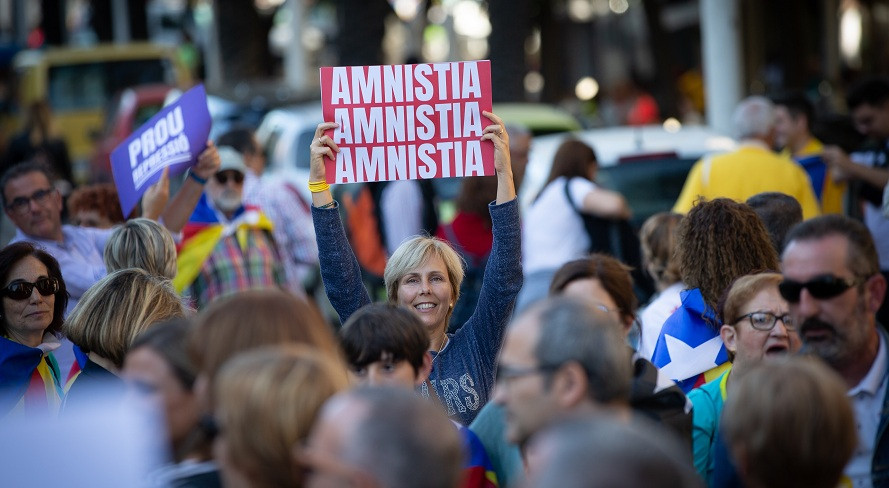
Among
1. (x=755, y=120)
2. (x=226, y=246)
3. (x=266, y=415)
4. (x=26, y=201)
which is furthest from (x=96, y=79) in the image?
(x=266, y=415)

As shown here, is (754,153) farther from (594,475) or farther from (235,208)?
(594,475)

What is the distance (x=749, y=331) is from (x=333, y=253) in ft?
5.45

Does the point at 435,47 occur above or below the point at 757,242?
above

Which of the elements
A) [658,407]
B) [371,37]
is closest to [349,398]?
[658,407]

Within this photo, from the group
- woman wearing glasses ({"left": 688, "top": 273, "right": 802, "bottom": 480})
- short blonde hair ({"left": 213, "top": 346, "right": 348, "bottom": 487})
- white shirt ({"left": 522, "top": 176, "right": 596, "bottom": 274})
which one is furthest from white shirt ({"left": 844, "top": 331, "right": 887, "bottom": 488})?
white shirt ({"left": 522, "top": 176, "right": 596, "bottom": 274})

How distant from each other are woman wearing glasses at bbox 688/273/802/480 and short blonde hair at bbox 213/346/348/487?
1701mm

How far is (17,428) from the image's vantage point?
125 inches

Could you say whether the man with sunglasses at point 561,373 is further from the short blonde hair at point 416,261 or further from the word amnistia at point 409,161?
the word amnistia at point 409,161

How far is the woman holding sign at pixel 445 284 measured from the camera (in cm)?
515

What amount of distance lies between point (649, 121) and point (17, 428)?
18.7 m

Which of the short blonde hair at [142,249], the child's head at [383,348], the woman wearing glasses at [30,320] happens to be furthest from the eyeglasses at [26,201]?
the child's head at [383,348]

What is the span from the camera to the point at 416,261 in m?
5.39

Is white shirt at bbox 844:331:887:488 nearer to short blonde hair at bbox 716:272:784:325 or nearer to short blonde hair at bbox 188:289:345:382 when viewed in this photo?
short blonde hair at bbox 716:272:784:325

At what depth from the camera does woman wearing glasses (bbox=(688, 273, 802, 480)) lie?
4.49m
